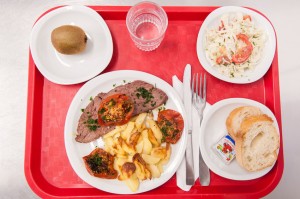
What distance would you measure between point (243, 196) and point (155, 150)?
48 cm

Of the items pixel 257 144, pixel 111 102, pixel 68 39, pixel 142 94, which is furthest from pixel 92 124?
pixel 257 144

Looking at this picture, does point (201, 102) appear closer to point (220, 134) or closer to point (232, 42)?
point (220, 134)

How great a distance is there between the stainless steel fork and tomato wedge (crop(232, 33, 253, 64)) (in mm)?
188

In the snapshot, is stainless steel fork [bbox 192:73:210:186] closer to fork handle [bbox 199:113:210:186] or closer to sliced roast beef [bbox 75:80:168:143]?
fork handle [bbox 199:113:210:186]

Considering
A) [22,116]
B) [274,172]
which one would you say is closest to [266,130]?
[274,172]

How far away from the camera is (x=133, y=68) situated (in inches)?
65.7

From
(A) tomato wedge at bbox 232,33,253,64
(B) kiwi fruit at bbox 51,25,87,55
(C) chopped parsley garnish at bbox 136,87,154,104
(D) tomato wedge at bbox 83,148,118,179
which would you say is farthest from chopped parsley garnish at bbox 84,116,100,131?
(A) tomato wedge at bbox 232,33,253,64

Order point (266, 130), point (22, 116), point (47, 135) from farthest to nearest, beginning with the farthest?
point (22, 116), point (47, 135), point (266, 130)

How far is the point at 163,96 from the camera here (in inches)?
62.0

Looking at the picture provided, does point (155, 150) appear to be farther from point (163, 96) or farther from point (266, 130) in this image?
point (266, 130)

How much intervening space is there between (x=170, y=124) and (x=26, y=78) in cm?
84

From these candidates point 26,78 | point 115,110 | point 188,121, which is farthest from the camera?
point 26,78

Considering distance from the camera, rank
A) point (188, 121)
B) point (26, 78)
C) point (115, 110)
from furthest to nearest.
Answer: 1. point (26, 78)
2. point (188, 121)
3. point (115, 110)

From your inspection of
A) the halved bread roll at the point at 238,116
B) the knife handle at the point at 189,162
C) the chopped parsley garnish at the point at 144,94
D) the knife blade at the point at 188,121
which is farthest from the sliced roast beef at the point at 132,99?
the halved bread roll at the point at 238,116
